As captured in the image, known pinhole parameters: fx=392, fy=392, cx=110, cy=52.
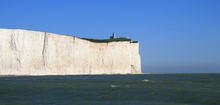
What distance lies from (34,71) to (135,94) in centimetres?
2996

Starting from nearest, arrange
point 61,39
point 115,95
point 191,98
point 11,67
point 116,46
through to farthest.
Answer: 1. point 191,98
2. point 115,95
3. point 11,67
4. point 61,39
5. point 116,46

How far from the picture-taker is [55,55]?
42.6 m

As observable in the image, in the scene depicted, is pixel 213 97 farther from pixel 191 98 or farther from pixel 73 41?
pixel 73 41

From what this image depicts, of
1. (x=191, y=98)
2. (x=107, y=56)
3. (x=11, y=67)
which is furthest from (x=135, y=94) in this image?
(x=107, y=56)

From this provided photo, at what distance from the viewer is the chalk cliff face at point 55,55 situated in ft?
131

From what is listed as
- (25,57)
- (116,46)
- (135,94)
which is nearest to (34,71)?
(25,57)

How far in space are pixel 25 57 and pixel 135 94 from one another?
2968 centimetres

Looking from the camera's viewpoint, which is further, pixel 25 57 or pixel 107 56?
pixel 107 56

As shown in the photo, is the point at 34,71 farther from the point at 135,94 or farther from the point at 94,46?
the point at 135,94

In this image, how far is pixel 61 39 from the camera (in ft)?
142

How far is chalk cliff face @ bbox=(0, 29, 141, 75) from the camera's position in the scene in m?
39.9

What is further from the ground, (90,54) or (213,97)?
(90,54)

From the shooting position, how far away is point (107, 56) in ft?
158

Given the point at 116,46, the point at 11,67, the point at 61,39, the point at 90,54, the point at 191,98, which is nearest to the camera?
the point at 191,98
